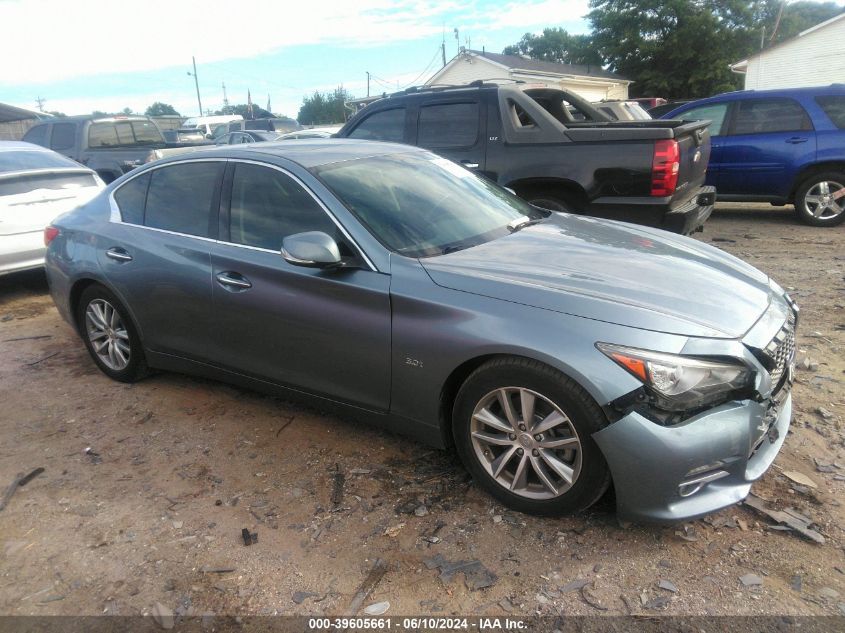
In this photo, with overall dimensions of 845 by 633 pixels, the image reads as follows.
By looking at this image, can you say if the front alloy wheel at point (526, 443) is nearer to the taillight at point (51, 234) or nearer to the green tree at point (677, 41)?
the taillight at point (51, 234)

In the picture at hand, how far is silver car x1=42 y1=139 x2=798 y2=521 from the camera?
252cm

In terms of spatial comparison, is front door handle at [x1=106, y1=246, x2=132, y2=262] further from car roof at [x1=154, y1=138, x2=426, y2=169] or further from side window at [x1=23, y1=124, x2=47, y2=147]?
side window at [x1=23, y1=124, x2=47, y2=147]

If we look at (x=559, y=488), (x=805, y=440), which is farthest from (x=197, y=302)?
(x=805, y=440)

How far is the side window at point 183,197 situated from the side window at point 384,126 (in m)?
3.42

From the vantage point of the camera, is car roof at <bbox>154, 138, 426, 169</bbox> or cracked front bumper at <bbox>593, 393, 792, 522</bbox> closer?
cracked front bumper at <bbox>593, 393, 792, 522</bbox>

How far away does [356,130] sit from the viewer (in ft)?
24.3

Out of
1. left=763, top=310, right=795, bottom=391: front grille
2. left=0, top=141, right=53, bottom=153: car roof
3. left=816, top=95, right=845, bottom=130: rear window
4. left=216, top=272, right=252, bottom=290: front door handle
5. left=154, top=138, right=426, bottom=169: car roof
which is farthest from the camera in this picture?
left=816, top=95, right=845, bottom=130: rear window

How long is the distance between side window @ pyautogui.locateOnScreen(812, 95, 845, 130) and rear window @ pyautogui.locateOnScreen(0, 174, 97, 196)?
919 centimetres

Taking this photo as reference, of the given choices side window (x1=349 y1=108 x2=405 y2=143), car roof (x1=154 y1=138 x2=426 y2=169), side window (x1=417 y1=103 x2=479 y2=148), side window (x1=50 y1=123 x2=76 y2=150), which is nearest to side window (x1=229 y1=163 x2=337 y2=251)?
car roof (x1=154 y1=138 x2=426 y2=169)

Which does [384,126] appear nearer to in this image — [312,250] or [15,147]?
[15,147]

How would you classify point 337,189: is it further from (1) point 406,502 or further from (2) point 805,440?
(2) point 805,440

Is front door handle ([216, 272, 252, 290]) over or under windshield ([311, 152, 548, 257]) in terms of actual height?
under

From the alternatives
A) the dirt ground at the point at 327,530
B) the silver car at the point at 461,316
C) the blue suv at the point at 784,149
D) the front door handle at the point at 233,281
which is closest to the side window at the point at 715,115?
the blue suv at the point at 784,149

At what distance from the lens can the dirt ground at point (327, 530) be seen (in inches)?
97.5
